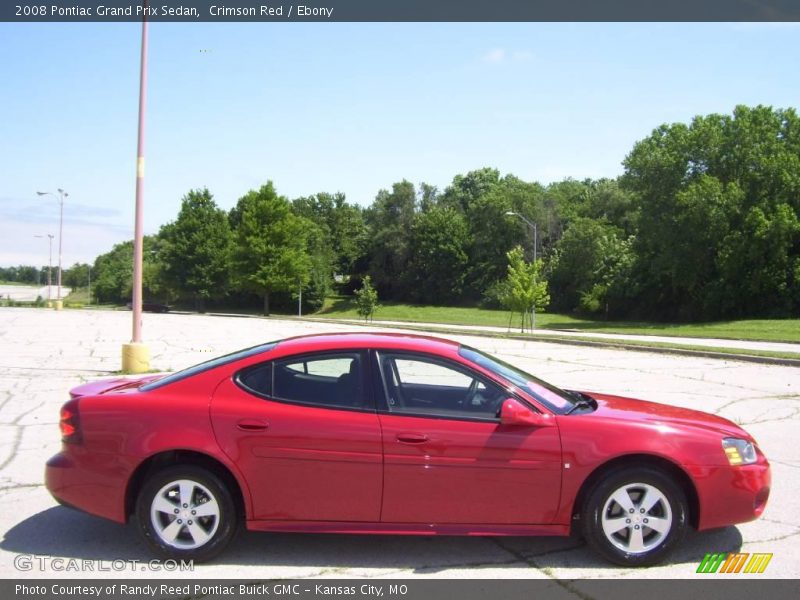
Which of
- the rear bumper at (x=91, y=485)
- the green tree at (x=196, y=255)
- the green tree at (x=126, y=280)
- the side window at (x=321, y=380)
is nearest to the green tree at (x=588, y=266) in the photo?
the green tree at (x=196, y=255)

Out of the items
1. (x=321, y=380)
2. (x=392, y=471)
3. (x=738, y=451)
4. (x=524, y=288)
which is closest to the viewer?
(x=392, y=471)

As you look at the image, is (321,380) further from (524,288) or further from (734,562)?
(524,288)

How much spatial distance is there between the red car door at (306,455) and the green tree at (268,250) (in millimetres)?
63718

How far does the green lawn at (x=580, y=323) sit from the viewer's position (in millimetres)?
35781

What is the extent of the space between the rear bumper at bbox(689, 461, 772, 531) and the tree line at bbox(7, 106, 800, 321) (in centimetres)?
3258

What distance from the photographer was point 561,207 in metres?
83.7

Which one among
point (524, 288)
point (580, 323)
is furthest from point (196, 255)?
point (524, 288)

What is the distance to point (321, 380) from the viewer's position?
4.64 metres

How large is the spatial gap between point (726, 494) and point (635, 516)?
605 millimetres

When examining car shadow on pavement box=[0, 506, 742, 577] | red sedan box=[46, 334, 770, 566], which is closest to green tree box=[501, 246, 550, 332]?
car shadow on pavement box=[0, 506, 742, 577]

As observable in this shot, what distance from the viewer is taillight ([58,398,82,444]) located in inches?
178

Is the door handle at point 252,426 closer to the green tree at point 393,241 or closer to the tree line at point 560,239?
the tree line at point 560,239
